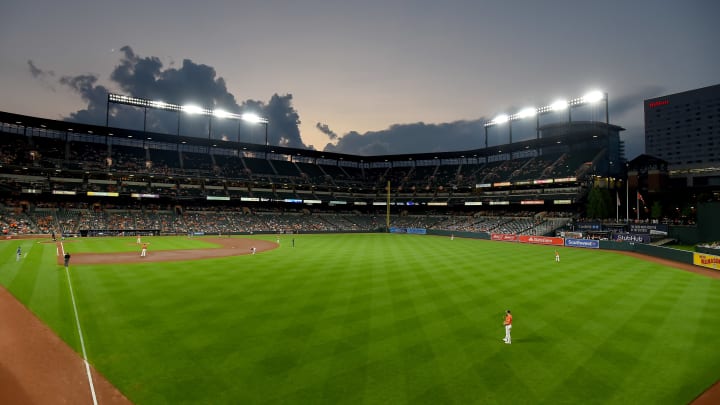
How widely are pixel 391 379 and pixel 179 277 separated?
19.8 meters

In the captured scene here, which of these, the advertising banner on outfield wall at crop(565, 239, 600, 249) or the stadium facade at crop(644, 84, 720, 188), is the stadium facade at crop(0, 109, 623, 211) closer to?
the advertising banner on outfield wall at crop(565, 239, 600, 249)

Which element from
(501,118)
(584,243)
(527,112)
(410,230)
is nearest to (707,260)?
(584,243)

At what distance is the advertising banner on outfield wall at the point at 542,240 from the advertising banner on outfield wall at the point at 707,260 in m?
19.1

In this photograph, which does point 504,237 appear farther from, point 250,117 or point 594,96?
point 250,117

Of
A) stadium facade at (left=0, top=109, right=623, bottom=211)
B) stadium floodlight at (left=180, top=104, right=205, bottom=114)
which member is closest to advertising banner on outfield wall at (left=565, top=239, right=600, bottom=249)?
stadium facade at (left=0, top=109, right=623, bottom=211)

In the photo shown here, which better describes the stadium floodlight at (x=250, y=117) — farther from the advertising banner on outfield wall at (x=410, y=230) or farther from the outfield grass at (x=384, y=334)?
the outfield grass at (x=384, y=334)

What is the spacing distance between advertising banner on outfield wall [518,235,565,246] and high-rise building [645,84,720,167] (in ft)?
490

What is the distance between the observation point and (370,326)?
14.7 meters

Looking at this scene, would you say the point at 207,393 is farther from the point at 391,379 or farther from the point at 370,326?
the point at 370,326

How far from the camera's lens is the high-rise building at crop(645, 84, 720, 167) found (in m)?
158

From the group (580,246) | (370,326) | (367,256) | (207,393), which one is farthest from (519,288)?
(580,246)

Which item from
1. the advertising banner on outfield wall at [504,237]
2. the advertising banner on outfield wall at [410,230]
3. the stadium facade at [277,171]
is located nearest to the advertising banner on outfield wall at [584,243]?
the advertising banner on outfield wall at [504,237]

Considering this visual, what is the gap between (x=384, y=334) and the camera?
13.8m

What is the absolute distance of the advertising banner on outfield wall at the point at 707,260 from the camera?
101 feet
